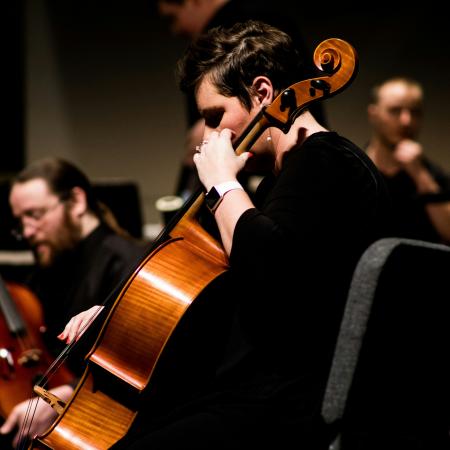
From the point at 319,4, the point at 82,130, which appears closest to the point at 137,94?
the point at 82,130

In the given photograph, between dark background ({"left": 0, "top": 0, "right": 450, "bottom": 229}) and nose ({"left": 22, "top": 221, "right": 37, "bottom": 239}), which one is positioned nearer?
nose ({"left": 22, "top": 221, "right": 37, "bottom": 239})

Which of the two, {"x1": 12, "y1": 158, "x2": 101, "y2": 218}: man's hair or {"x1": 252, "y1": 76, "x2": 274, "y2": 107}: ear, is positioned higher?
{"x1": 252, "y1": 76, "x2": 274, "y2": 107}: ear

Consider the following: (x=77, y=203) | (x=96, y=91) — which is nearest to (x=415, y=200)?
(x=77, y=203)

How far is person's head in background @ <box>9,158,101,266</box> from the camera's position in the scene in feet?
7.00

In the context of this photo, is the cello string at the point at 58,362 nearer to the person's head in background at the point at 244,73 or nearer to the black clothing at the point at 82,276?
the black clothing at the point at 82,276

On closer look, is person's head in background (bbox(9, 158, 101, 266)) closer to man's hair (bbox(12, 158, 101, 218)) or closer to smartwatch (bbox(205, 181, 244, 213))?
man's hair (bbox(12, 158, 101, 218))

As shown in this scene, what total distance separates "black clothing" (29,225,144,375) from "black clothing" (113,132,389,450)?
555 mm

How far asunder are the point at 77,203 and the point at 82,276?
287mm

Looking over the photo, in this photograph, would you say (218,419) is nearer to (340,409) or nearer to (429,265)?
(340,409)

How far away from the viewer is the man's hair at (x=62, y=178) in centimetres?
214

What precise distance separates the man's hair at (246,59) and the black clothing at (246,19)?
5 centimetres

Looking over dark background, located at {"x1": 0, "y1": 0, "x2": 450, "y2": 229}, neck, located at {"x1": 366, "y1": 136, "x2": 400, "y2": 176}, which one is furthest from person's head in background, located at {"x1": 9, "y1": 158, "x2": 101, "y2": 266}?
dark background, located at {"x1": 0, "y1": 0, "x2": 450, "y2": 229}

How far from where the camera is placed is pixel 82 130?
3.88 meters

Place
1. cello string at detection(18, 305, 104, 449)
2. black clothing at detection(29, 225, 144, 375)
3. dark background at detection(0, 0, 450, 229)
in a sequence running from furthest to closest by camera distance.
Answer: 1. dark background at detection(0, 0, 450, 229)
2. black clothing at detection(29, 225, 144, 375)
3. cello string at detection(18, 305, 104, 449)
